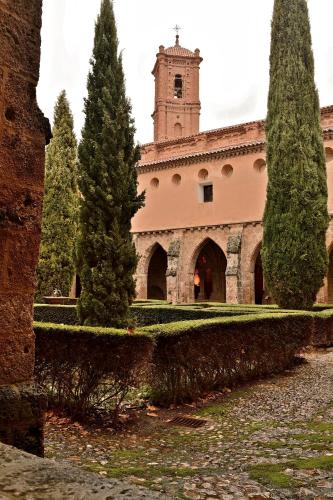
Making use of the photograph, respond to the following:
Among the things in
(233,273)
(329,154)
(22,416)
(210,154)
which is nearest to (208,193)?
(210,154)

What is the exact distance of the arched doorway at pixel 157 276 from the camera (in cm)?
3092

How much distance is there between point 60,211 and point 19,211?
18.6 m

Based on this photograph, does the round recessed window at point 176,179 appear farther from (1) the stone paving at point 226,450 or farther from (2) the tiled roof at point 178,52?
(1) the stone paving at point 226,450

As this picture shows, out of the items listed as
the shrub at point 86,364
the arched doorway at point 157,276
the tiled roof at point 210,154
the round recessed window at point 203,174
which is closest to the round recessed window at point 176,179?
the tiled roof at point 210,154

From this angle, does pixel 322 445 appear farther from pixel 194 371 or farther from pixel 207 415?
pixel 194 371

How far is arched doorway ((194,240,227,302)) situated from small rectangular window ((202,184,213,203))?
3848mm

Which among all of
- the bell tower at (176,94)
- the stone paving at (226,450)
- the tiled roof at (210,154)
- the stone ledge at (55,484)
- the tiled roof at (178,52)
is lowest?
the stone paving at (226,450)

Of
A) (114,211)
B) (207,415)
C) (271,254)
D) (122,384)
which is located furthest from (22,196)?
(271,254)

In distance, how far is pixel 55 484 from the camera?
1375 mm

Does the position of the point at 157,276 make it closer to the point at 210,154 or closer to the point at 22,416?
the point at 210,154

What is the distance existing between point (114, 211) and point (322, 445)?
6.95 metres

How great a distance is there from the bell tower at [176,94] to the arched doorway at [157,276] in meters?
15.8

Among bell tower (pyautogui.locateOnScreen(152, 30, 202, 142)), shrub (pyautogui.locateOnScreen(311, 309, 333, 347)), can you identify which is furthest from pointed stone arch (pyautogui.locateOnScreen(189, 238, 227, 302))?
Answer: shrub (pyautogui.locateOnScreen(311, 309, 333, 347))

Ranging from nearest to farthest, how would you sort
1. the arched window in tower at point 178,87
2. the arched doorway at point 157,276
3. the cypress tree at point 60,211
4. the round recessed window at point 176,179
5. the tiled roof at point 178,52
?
the cypress tree at point 60,211 → the round recessed window at point 176,179 → the arched doorway at point 157,276 → the tiled roof at point 178,52 → the arched window in tower at point 178,87
